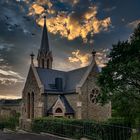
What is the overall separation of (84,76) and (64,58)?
8.20 m

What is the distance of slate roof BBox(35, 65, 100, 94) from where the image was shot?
114 feet

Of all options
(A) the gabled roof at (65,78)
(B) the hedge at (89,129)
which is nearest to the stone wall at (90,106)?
(A) the gabled roof at (65,78)

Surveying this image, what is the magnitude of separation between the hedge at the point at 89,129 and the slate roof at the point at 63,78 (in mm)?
11196

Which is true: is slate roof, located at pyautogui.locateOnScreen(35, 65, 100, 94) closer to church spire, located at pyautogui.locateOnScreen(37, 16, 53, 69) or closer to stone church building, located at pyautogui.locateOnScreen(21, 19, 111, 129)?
stone church building, located at pyautogui.locateOnScreen(21, 19, 111, 129)

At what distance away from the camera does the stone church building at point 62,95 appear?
Result: 32875mm

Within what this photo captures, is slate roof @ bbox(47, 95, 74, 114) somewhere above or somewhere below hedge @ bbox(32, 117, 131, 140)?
above

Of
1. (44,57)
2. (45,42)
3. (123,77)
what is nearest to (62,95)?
(123,77)

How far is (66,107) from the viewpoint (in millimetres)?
33375

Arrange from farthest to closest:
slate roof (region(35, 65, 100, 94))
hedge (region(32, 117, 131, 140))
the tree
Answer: slate roof (region(35, 65, 100, 94)) < hedge (region(32, 117, 131, 140)) < the tree

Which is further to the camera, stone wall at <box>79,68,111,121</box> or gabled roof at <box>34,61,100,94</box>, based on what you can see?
gabled roof at <box>34,61,100,94</box>

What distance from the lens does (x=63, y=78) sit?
38.1 metres

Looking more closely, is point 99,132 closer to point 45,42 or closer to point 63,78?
point 63,78

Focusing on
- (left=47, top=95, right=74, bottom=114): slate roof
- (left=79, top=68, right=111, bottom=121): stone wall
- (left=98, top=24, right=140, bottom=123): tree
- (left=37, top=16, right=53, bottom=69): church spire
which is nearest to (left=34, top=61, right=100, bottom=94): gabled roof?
(left=79, top=68, right=111, bottom=121): stone wall

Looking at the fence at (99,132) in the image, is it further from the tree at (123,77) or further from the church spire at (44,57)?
the church spire at (44,57)
